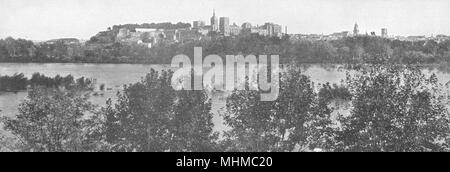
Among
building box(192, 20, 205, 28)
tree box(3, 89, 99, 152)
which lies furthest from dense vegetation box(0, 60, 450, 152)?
building box(192, 20, 205, 28)

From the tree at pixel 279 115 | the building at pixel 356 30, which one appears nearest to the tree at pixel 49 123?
the tree at pixel 279 115

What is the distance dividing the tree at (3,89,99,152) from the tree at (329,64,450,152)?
599 cm

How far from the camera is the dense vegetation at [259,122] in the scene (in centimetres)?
Result: 1082

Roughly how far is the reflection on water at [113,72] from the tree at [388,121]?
443 centimetres

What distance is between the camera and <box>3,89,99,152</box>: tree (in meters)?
11.0

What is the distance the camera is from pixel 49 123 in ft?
36.9

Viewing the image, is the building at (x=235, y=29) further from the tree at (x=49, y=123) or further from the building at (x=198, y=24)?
the tree at (x=49, y=123)

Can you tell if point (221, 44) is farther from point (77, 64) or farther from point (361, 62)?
point (361, 62)

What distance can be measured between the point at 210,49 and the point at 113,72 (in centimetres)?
374

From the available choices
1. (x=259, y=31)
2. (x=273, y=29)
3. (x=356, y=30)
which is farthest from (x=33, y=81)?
(x=356, y=30)

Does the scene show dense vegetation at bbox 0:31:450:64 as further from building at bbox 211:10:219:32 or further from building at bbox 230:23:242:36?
building at bbox 230:23:242:36

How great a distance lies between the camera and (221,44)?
17.7 meters
